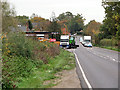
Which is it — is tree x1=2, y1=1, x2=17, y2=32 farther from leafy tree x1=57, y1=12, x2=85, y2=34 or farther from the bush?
leafy tree x1=57, y1=12, x2=85, y2=34

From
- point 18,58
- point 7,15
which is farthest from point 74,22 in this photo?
point 18,58

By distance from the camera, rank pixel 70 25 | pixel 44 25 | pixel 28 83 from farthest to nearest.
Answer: pixel 70 25
pixel 44 25
pixel 28 83

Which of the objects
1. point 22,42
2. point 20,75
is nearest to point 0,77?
point 20,75

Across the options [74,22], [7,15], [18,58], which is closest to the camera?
[18,58]

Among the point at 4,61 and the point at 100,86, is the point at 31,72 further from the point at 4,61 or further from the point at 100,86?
the point at 100,86

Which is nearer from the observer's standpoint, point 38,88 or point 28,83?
point 38,88

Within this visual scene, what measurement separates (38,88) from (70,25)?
12019 cm

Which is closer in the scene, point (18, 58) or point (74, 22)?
point (18, 58)

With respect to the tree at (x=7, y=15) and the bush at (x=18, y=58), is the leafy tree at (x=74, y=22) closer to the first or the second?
the tree at (x=7, y=15)

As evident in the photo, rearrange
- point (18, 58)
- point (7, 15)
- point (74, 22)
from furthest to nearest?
point (74, 22) < point (7, 15) < point (18, 58)

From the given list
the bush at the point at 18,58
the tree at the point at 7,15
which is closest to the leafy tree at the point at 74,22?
the tree at the point at 7,15

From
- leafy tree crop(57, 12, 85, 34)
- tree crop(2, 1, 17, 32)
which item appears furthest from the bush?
leafy tree crop(57, 12, 85, 34)

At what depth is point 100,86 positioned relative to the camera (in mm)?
9383

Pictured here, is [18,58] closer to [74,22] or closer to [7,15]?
[7,15]
